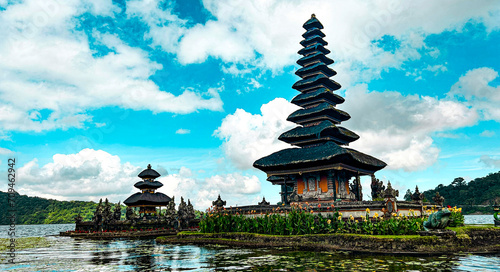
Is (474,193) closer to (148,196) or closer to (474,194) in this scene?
(474,194)

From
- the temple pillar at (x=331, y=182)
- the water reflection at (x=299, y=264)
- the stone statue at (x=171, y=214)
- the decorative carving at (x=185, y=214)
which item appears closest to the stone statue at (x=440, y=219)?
the water reflection at (x=299, y=264)

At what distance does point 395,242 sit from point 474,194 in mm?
111664

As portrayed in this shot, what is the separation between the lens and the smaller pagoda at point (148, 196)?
48000mm

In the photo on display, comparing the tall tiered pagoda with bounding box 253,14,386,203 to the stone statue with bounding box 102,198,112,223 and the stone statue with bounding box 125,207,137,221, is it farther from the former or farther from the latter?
the stone statue with bounding box 102,198,112,223

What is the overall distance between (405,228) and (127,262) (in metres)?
14.2

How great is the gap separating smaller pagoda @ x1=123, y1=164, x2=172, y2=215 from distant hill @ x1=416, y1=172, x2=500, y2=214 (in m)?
88.2

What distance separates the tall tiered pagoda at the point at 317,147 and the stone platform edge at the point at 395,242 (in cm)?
880

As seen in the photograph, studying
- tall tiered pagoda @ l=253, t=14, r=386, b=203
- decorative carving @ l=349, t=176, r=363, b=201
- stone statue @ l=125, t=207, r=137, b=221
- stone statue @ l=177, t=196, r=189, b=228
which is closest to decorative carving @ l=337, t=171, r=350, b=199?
tall tiered pagoda @ l=253, t=14, r=386, b=203

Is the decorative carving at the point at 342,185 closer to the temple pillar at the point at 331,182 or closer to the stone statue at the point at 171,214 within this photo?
the temple pillar at the point at 331,182

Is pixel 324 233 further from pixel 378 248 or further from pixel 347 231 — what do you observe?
pixel 378 248

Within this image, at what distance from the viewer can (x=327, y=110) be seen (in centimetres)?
3362

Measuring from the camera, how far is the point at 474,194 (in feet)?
352

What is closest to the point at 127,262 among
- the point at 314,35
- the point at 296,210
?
the point at 296,210

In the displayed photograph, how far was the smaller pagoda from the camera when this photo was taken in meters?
48.0
